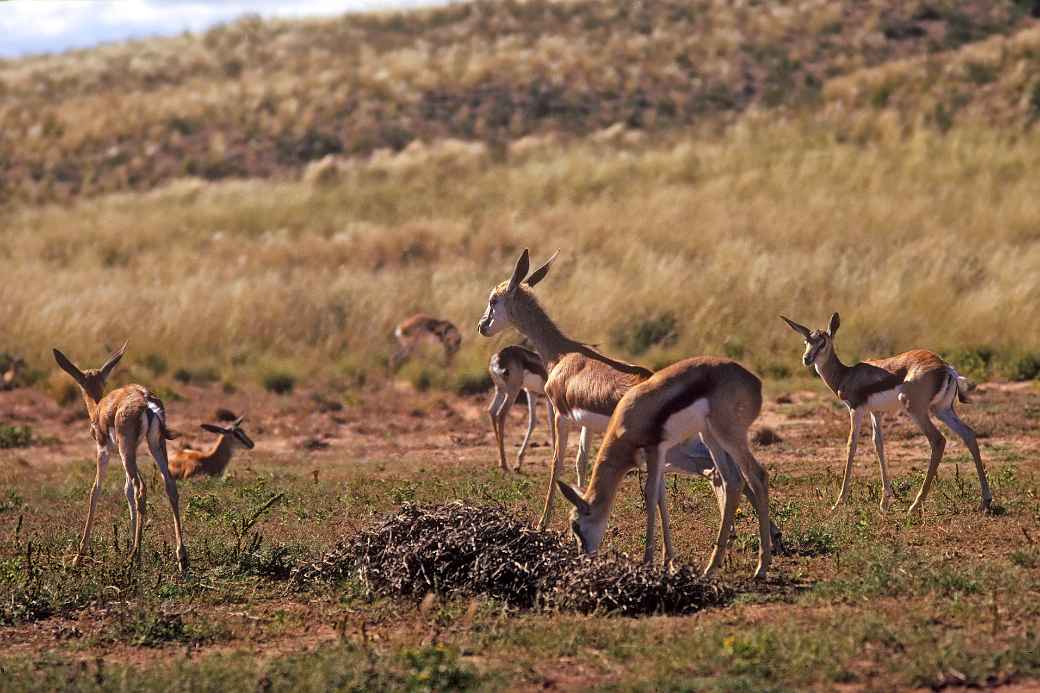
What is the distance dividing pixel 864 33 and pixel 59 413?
33578 mm

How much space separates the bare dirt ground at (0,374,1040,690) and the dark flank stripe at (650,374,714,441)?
1120mm

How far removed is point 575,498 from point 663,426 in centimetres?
68

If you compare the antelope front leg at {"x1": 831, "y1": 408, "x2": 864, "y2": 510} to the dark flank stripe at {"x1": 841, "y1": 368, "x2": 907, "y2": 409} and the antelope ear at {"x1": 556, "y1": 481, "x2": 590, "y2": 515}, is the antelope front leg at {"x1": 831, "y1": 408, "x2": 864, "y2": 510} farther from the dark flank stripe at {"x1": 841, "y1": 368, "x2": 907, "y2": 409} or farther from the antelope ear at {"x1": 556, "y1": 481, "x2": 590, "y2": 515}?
the antelope ear at {"x1": 556, "y1": 481, "x2": 590, "y2": 515}

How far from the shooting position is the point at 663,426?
27.2 ft

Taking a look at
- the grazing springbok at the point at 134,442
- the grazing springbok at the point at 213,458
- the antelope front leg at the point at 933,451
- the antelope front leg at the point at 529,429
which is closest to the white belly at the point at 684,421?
the antelope front leg at the point at 933,451

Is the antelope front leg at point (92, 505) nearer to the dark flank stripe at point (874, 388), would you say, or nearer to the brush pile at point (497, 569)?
the brush pile at point (497, 569)

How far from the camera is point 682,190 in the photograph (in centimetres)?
2981

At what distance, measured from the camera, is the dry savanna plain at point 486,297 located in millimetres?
7539

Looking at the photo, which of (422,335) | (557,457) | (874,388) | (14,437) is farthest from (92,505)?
(422,335)

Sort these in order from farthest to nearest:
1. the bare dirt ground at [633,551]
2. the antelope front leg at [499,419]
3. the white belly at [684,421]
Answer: the antelope front leg at [499,419]
the white belly at [684,421]
the bare dirt ground at [633,551]

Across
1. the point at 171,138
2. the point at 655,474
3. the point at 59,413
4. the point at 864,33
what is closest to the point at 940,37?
the point at 864,33

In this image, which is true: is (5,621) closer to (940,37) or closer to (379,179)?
(379,179)

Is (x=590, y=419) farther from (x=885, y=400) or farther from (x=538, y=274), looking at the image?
(x=885, y=400)

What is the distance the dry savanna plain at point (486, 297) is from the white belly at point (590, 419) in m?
0.81
